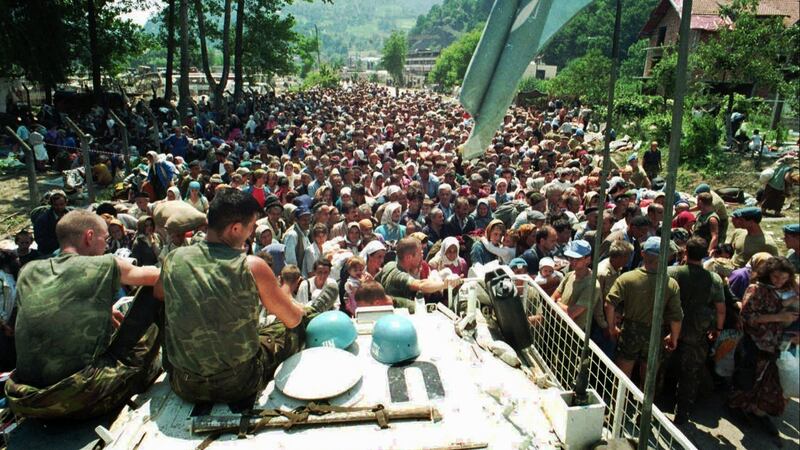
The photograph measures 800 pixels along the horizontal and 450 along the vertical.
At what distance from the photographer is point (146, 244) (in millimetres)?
7273

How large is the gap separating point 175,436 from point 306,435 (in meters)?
0.77

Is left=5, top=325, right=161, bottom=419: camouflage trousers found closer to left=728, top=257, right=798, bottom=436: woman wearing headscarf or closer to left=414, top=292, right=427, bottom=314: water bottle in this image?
left=414, top=292, right=427, bottom=314: water bottle

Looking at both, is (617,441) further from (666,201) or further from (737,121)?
(737,121)

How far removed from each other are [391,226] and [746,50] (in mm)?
18120

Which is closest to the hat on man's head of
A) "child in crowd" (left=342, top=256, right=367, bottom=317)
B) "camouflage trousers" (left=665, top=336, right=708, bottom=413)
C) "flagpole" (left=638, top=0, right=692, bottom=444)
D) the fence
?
"child in crowd" (left=342, top=256, right=367, bottom=317)

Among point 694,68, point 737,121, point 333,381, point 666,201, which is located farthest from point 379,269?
point 694,68

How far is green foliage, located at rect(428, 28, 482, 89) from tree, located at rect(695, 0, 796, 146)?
186 ft

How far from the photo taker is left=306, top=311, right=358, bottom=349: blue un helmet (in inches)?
154

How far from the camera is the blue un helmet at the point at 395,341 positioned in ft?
12.2

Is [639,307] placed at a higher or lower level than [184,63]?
lower

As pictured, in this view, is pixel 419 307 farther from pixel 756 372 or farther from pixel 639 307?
pixel 756 372

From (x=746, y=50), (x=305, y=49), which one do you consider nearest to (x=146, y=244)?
(x=746, y=50)

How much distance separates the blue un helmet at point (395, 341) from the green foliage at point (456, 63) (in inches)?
2951

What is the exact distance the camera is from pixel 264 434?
3031mm
